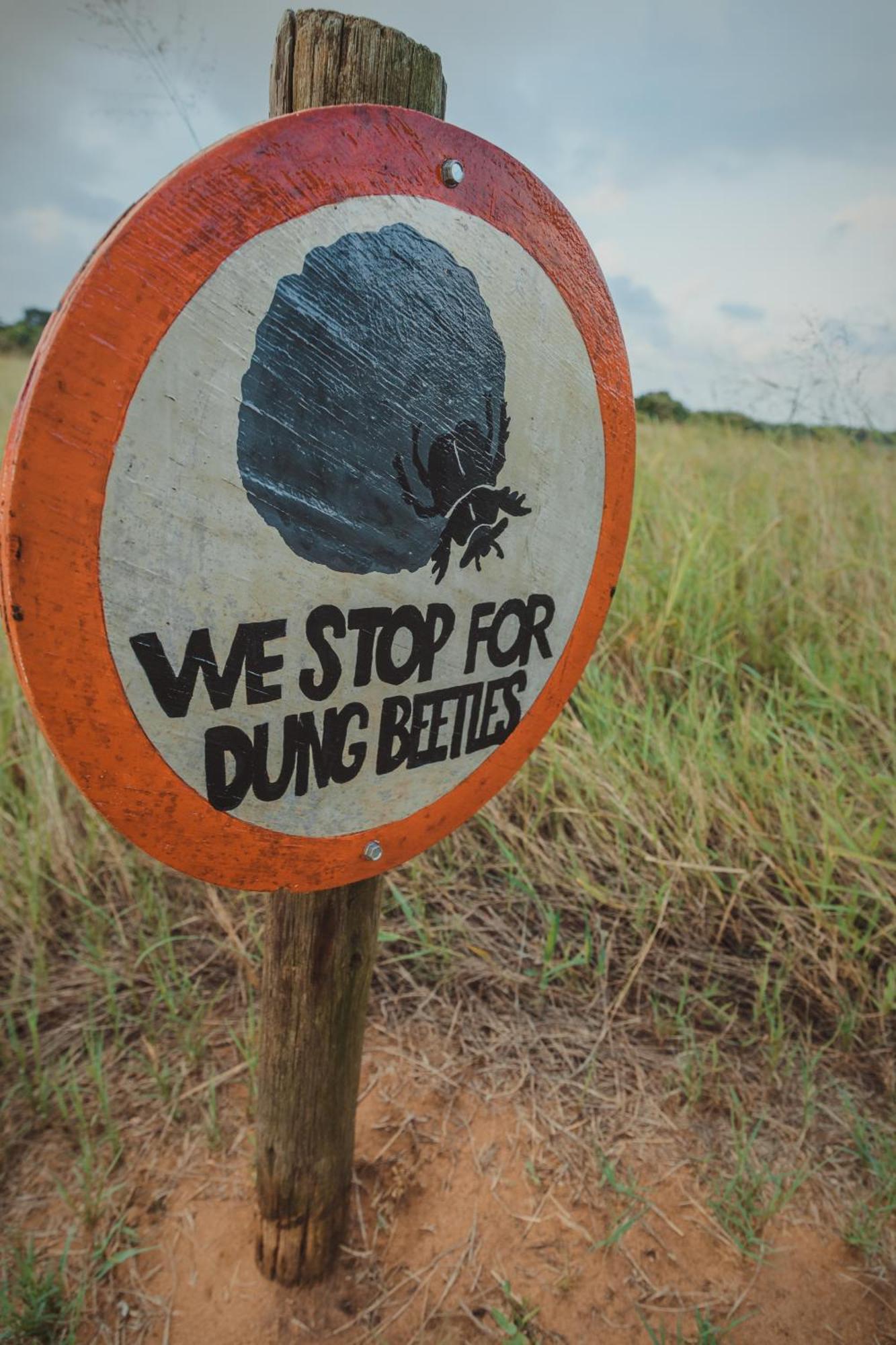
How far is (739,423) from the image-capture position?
422 cm

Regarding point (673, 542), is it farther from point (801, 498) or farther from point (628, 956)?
point (628, 956)

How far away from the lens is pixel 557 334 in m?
1.08

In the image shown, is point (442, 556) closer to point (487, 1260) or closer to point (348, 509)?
point (348, 509)

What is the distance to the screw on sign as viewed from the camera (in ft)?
2.44

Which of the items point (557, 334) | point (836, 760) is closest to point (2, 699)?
point (557, 334)

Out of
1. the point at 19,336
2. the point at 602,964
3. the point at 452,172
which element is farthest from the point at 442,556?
the point at 19,336

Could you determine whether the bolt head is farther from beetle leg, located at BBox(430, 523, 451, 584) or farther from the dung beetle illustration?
beetle leg, located at BBox(430, 523, 451, 584)

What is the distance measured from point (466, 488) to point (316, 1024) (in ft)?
2.89

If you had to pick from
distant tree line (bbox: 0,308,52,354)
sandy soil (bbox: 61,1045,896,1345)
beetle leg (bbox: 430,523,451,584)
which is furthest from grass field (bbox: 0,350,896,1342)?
distant tree line (bbox: 0,308,52,354)

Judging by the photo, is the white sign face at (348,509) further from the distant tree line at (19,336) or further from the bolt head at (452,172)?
the distant tree line at (19,336)

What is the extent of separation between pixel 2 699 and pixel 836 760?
2.51 m

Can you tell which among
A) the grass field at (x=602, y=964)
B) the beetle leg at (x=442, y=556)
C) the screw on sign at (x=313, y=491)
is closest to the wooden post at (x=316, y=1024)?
the screw on sign at (x=313, y=491)

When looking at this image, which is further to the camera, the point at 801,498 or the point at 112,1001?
the point at 801,498

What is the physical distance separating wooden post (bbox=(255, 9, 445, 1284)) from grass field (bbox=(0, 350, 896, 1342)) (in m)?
0.30
